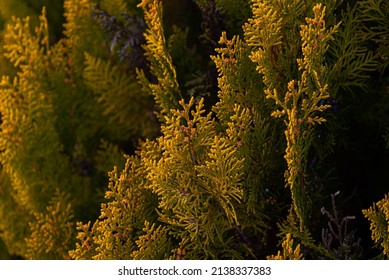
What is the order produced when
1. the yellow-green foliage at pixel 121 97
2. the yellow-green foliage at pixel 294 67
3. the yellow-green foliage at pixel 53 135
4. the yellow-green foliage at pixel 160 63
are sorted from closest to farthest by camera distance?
the yellow-green foliage at pixel 294 67, the yellow-green foliage at pixel 160 63, the yellow-green foliage at pixel 53 135, the yellow-green foliage at pixel 121 97

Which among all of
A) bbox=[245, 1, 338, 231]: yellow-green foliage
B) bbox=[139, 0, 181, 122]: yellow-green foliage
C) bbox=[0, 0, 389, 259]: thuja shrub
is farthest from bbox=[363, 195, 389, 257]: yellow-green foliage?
bbox=[139, 0, 181, 122]: yellow-green foliage

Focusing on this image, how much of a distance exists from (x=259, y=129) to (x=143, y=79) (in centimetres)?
49

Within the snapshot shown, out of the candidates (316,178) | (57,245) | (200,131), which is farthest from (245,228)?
(57,245)

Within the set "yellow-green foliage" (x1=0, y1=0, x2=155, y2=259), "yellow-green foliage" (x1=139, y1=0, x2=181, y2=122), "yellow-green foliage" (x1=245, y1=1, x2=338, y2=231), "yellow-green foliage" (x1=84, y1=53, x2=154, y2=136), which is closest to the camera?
"yellow-green foliage" (x1=245, y1=1, x2=338, y2=231)

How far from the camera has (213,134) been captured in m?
1.61

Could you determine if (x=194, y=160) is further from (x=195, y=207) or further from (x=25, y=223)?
(x=25, y=223)

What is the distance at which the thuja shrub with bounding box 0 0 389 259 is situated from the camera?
1.56 meters

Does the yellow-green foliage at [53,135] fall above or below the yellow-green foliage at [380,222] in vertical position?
above

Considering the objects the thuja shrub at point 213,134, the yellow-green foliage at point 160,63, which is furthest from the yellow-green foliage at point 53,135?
the yellow-green foliage at point 160,63

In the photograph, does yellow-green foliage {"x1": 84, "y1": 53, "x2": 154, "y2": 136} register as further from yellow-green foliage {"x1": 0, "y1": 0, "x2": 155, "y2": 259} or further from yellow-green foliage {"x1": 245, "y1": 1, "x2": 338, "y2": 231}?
yellow-green foliage {"x1": 245, "y1": 1, "x2": 338, "y2": 231}

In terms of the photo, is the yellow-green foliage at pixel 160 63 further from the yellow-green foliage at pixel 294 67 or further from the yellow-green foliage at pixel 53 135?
the yellow-green foliage at pixel 53 135

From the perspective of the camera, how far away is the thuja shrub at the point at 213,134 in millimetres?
1563

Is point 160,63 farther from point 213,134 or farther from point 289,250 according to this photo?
point 289,250
